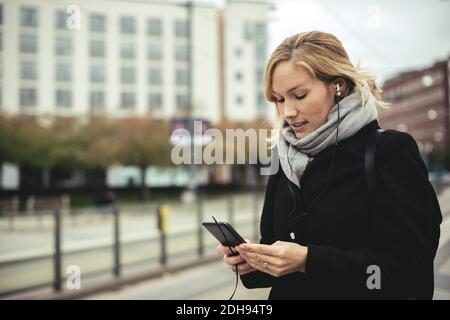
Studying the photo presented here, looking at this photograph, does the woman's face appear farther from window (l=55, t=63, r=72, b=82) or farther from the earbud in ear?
window (l=55, t=63, r=72, b=82)

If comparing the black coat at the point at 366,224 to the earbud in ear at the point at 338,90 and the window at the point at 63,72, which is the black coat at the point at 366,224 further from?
the window at the point at 63,72

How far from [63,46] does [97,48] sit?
264 cm

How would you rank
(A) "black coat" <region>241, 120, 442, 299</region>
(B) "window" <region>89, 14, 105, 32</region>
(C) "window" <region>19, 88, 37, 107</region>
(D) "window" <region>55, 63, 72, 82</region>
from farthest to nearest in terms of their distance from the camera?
(D) "window" <region>55, 63, 72, 82</region> → (B) "window" <region>89, 14, 105, 32</region> → (C) "window" <region>19, 88, 37, 107</region> → (A) "black coat" <region>241, 120, 442, 299</region>

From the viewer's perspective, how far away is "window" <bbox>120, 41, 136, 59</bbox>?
39.2 m

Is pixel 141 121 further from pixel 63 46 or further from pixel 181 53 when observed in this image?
pixel 181 53

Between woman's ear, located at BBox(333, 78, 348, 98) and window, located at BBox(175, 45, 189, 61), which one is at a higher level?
window, located at BBox(175, 45, 189, 61)

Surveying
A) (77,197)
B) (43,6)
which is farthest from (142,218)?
(43,6)

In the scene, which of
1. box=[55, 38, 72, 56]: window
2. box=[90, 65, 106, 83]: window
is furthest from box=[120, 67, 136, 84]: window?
box=[55, 38, 72, 56]: window

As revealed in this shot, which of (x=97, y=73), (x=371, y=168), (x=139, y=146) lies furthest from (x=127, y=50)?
(x=371, y=168)

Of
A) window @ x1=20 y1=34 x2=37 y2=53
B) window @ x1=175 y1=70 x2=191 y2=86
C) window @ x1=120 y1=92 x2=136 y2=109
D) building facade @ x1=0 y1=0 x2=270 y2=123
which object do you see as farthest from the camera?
window @ x1=175 y1=70 x2=191 y2=86

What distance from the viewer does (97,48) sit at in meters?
38.1

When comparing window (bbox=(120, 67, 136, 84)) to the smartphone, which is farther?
window (bbox=(120, 67, 136, 84))

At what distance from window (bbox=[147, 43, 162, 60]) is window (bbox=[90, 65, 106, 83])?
3.97m

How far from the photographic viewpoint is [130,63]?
40.2 m
